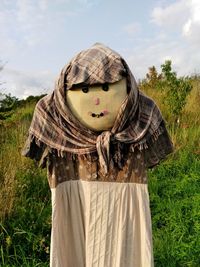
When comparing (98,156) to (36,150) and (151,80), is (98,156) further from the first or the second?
(151,80)

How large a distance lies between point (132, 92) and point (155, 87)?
26.1 feet

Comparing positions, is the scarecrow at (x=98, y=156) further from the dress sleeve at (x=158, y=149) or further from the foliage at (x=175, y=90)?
the foliage at (x=175, y=90)

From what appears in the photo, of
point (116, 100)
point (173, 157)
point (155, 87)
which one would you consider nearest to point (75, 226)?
point (116, 100)

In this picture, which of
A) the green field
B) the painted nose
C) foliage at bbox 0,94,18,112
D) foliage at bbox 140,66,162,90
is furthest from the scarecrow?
foliage at bbox 140,66,162,90

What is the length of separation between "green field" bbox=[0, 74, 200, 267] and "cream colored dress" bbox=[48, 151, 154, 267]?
5.05ft

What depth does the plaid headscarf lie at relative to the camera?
2545 mm

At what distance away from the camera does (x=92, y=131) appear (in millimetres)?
2605

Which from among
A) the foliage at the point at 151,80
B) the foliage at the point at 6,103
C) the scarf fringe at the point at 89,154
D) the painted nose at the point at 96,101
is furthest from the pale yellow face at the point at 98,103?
the foliage at the point at 151,80

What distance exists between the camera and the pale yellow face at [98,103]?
257cm

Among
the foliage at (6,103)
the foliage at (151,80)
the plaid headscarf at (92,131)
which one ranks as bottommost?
the plaid headscarf at (92,131)

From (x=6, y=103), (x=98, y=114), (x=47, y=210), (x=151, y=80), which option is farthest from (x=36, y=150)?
(x=151, y=80)

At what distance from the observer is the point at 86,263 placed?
272cm

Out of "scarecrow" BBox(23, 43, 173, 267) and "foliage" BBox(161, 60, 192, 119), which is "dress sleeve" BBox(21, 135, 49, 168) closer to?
"scarecrow" BBox(23, 43, 173, 267)

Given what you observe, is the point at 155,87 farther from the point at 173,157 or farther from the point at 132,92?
the point at 132,92
